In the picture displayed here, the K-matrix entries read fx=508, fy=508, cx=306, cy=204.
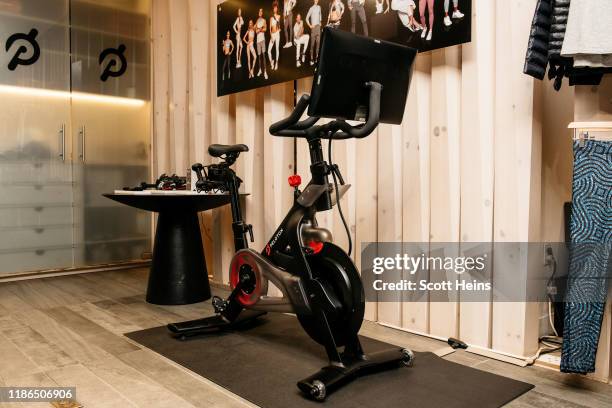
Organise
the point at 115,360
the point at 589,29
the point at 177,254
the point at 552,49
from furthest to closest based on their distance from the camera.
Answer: the point at 177,254 → the point at 115,360 → the point at 552,49 → the point at 589,29

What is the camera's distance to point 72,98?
14.0 feet

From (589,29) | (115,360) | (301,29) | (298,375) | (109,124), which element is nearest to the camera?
(589,29)

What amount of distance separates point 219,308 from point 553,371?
1.59 metres

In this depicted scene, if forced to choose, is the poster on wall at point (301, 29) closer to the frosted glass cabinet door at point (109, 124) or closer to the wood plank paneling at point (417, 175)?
the wood plank paneling at point (417, 175)

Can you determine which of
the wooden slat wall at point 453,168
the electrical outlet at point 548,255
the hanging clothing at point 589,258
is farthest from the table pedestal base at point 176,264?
the hanging clothing at point 589,258

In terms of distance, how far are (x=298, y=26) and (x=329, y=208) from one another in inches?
56.7

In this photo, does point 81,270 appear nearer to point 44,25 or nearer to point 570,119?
point 44,25

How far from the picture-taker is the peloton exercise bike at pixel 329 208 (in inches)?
71.7

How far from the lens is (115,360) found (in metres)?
2.17

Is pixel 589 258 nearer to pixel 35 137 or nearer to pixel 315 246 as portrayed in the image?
pixel 315 246

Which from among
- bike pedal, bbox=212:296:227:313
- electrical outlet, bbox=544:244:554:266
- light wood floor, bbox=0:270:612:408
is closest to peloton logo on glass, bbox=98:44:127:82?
light wood floor, bbox=0:270:612:408

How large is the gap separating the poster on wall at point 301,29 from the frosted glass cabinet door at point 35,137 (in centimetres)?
151

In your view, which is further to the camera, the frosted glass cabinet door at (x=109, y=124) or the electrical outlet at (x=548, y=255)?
the frosted glass cabinet door at (x=109, y=124)

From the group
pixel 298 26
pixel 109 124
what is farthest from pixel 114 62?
pixel 298 26
